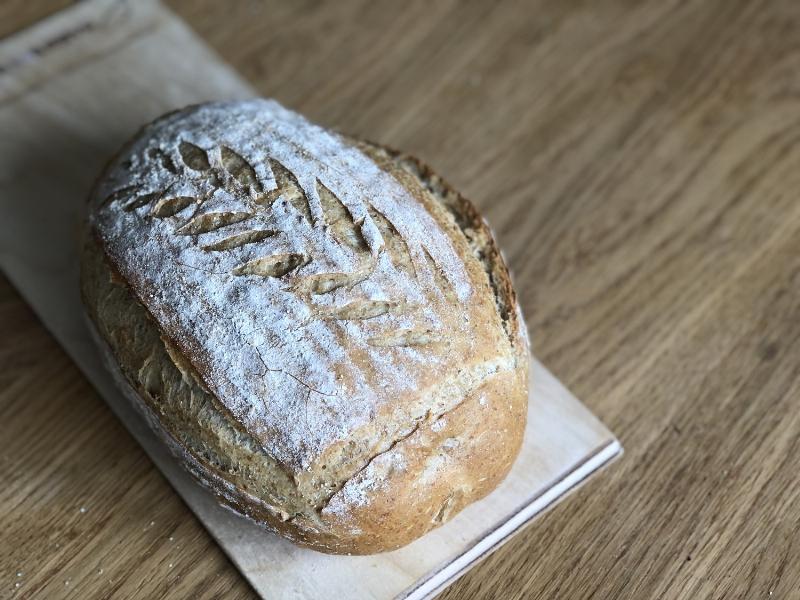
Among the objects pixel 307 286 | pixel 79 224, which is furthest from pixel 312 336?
pixel 79 224

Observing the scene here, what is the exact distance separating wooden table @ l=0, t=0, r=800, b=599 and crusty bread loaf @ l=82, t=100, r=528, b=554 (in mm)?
198

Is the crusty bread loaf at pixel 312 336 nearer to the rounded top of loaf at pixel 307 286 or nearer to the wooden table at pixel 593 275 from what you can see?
the rounded top of loaf at pixel 307 286

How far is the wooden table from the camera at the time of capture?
1.27m

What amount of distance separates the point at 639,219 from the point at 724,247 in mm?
156

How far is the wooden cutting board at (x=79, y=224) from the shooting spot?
1234 mm

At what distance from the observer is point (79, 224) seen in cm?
145

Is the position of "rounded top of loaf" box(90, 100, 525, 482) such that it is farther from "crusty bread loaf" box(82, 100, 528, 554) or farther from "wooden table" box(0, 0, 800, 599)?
"wooden table" box(0, 0, 800, 599)

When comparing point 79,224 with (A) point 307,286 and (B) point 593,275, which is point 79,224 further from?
(B) point 593,275

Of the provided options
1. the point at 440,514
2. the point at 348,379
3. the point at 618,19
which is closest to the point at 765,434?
the point at 440,514

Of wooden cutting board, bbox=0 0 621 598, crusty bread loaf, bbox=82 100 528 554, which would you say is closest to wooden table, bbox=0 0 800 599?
wooden cutting board, bbox=0 0 621 598

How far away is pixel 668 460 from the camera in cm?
137

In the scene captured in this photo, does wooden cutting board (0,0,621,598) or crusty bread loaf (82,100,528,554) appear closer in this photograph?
crusty bread loaf (82,100,528,554)

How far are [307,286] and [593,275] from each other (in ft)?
2.03

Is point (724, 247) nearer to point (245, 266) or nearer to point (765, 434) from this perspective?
point (765, 434)
